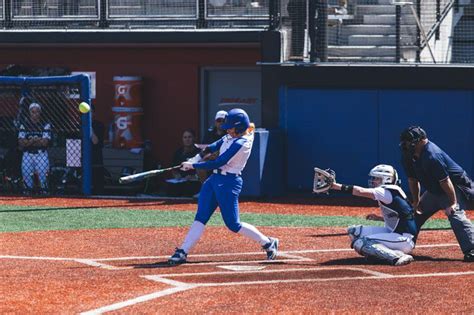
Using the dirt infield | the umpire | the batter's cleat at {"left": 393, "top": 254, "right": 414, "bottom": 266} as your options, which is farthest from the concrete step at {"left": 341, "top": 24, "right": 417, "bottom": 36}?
the batter's cleat at {"left": 393, "top": 254, "right": 414, "bottom": 266}

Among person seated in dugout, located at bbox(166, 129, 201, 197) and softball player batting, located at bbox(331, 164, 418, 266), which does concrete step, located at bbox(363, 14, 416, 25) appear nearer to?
person seated in dugout, located at bbox(166, 129, 201, 197)

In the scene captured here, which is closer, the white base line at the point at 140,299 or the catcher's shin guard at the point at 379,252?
the white base line at the point at 140,299

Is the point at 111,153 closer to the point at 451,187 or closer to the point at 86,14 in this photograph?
the point at 86,14

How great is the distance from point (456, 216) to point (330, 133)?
22.8 ft

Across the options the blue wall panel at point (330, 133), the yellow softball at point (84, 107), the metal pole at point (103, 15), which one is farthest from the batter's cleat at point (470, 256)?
the metal pole at point (103, 15)

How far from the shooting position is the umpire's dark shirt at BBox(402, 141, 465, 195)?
36.7 feet

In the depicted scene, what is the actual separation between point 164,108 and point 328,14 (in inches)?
145

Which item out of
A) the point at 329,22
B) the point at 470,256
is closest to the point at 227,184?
the point at 470,256

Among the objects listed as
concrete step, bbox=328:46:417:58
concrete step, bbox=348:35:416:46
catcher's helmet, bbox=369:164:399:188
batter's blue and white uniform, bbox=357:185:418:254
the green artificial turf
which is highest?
concrete step, bbox=348:35:416:46

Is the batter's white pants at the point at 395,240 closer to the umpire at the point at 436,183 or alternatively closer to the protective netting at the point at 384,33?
the umpire at the point at 436,183

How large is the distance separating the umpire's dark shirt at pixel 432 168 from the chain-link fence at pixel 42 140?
8.03 meters

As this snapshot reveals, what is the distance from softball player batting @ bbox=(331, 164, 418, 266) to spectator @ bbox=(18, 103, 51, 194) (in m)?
8.19

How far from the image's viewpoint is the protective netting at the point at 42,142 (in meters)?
18.3

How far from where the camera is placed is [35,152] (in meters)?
18.3
